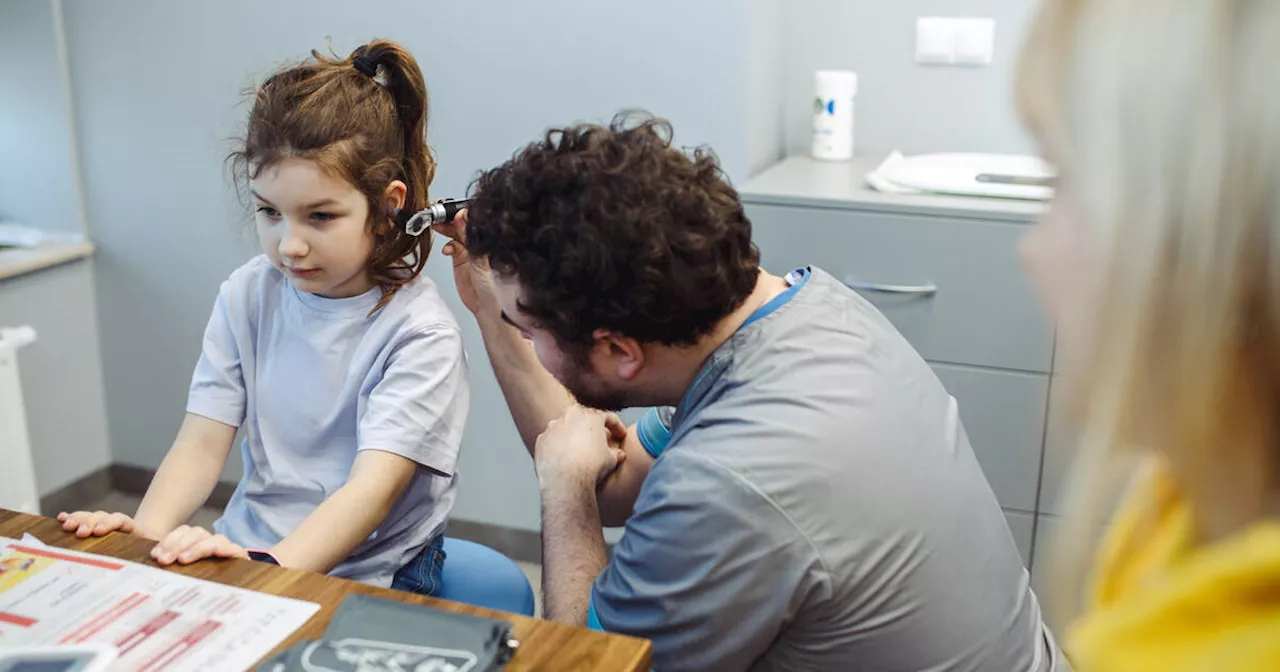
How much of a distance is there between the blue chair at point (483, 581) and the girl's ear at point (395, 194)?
0.46 meters

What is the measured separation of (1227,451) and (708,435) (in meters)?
0.57

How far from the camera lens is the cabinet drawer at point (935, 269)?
2.09 metres

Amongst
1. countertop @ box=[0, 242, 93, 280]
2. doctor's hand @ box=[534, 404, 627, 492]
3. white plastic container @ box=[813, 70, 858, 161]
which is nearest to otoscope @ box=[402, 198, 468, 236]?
doctor's hand @ box=[534, 404, 627, 492]

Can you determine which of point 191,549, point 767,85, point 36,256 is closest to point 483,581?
point 191,549

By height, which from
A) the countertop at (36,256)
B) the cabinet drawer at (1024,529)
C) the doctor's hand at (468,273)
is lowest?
the cabinet drawer at (1024,529)

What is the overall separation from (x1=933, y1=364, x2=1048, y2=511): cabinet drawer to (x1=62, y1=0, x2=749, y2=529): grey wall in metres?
A: 0.58

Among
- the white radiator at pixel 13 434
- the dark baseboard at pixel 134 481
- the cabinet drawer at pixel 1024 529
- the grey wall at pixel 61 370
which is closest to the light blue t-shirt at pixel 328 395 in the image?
the white radiator at pixel 13 434

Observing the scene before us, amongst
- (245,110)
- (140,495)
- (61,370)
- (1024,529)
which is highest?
(245,110)

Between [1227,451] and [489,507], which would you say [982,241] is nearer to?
[489,507]

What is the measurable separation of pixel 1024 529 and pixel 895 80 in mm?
950

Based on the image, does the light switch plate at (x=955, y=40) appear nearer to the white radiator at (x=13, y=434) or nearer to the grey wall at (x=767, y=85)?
the grey wall at (x=767, y=85)

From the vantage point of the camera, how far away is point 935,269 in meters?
2.13

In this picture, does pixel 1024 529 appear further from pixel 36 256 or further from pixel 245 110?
pixel 36 256

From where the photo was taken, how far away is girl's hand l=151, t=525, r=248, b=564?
45.5 inches
